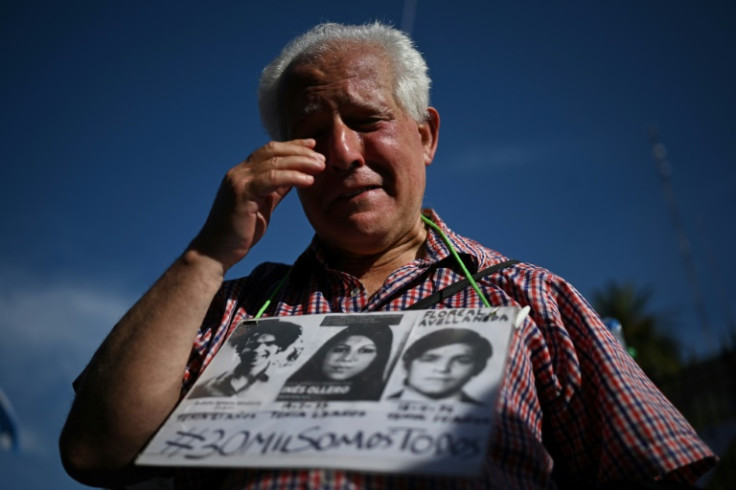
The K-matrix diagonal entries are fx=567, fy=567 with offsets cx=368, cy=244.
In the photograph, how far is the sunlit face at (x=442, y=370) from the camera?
1.21m

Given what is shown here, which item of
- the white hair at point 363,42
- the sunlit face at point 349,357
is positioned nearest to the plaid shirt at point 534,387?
the sunlit face at point 349,357

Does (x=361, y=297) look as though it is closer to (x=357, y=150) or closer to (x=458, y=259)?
(x=458, y=259)

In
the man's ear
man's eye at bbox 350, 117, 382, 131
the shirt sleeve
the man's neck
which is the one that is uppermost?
the man's ear

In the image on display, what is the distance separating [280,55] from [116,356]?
1.32m

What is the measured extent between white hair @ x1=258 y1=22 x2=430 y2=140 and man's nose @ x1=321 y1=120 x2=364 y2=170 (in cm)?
26

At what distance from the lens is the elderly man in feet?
4.50

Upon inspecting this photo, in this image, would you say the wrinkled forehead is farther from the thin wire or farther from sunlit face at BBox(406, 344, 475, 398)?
sunlit face at BBox(406, 344, 475, 398)

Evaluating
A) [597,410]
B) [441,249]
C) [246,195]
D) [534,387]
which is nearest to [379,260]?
[441,249]

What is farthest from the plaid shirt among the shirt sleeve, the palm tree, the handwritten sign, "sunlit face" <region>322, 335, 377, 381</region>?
the palm tree

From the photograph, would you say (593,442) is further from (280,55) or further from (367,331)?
(280,55)

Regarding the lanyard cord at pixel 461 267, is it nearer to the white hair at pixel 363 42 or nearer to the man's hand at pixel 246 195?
the man's hand at pixel 246 195

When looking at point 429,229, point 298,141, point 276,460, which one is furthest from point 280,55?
point 276,460

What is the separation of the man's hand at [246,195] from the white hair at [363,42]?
52cm

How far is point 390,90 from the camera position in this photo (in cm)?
195
